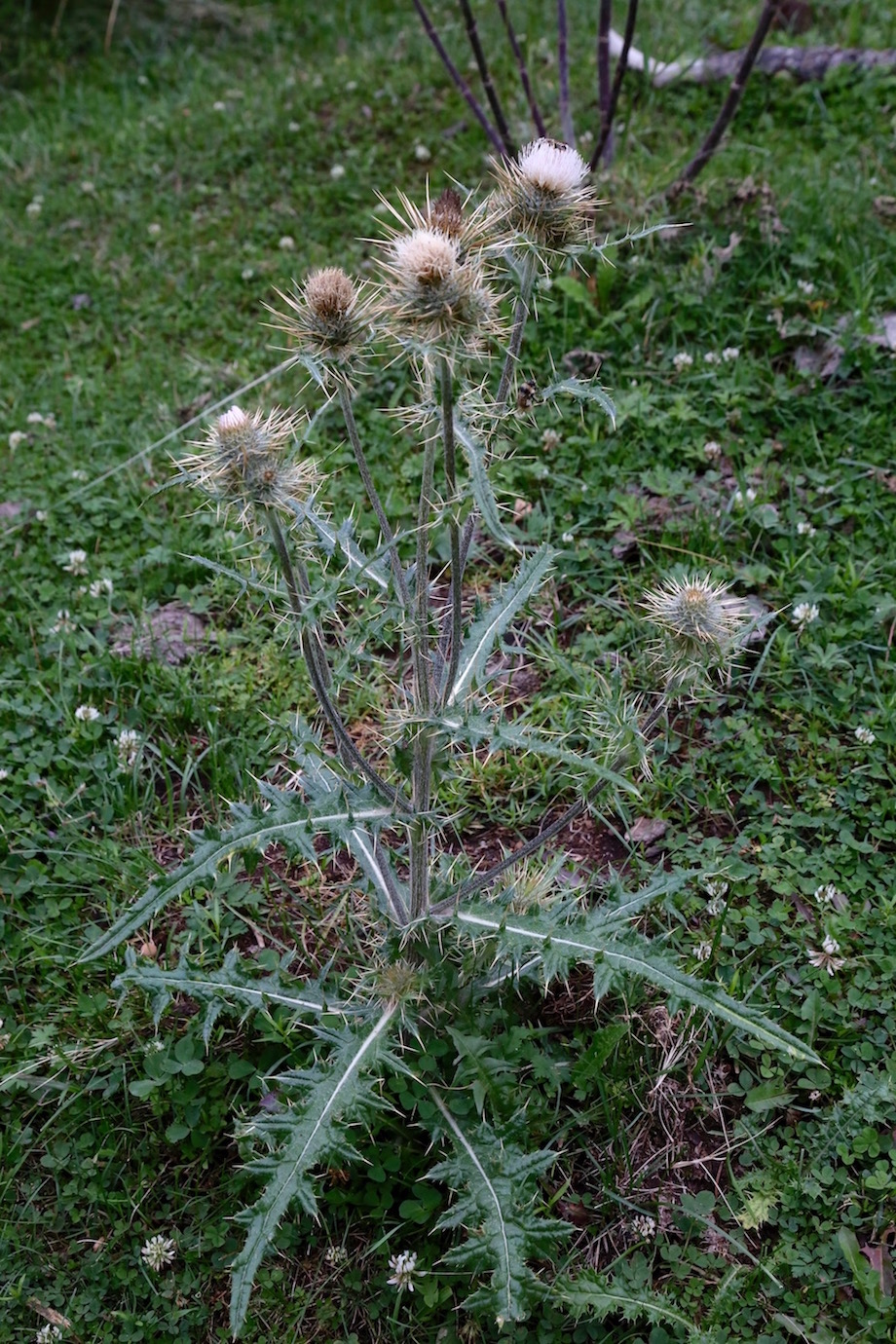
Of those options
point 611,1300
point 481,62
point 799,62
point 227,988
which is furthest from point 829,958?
point 799,62

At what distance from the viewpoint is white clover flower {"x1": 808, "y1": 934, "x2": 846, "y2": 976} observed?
7.89 feet

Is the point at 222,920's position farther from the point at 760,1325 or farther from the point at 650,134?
the point at 650,134

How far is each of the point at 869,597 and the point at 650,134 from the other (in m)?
3.11

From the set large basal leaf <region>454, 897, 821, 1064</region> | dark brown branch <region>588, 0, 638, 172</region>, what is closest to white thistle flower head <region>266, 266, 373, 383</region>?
large basal leaf <region>454, 897, 821, 1064</region>

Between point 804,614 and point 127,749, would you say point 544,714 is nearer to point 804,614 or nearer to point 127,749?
point 804,614

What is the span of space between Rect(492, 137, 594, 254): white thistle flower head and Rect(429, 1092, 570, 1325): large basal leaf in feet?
5.50

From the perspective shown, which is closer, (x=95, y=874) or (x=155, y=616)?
(x=95, y=874)

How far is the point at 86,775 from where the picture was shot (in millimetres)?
2947

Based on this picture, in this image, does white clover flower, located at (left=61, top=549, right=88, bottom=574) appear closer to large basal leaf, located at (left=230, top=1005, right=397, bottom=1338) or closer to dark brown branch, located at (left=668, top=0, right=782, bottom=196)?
large basal leaf, located at (left=230, top=1005, right=397, bottom=1338)

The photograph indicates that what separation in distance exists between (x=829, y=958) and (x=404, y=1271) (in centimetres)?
115

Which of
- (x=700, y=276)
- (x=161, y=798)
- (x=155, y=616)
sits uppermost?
(x=700, y=276)

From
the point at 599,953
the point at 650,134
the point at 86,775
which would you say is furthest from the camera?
the point at 650,134

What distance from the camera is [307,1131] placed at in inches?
76.4

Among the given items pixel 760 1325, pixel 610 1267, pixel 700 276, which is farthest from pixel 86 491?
pixel 760 1325
